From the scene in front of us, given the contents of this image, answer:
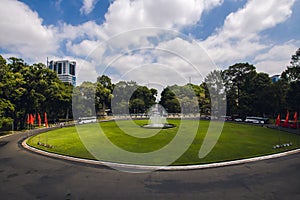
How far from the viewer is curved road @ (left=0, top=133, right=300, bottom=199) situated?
7.23 metres

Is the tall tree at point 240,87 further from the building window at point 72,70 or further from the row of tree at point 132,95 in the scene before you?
the building window at point 72,70

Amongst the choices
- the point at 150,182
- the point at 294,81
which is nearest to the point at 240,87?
the point at 294,81

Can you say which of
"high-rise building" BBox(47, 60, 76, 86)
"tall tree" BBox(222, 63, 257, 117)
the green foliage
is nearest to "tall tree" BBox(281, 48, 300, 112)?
"tall tree" BBox(222, 63, 257, 117)

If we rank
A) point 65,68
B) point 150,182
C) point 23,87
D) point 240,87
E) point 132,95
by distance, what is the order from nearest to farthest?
point 150,182 → point 23,87 → point 240,87 → point 132,95 → point 65,68

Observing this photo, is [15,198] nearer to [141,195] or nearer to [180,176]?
[141,195]

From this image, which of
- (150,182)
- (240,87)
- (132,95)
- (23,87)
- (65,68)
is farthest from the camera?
(65,68)

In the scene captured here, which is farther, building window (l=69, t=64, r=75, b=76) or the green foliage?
building window (l=69, t=64, r=75, b=76)

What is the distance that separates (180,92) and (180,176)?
175ft

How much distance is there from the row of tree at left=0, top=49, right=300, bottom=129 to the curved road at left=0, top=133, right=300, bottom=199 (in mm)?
12658

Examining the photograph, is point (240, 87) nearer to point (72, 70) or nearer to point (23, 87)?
point (23, 87)

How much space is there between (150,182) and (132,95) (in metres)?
53.1

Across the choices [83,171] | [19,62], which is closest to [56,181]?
[83,171]

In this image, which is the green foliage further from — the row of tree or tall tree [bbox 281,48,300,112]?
tall tree [bbox 281,48,300,112]

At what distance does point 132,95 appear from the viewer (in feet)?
200
